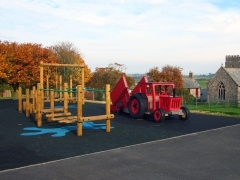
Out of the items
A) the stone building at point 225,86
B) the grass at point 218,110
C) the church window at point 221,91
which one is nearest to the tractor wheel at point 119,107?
the grass at point 218,110

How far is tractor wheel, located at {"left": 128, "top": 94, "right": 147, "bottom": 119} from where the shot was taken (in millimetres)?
13965

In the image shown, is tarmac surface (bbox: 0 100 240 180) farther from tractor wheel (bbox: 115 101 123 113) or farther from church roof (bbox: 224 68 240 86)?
church roof (bbox: 224 68 240 86)

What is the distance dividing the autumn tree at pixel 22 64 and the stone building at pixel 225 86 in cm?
2769

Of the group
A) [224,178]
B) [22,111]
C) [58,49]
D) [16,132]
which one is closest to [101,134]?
[16,132]

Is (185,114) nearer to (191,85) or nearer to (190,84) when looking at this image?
(191,85)

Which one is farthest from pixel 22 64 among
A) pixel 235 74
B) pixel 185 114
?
pixel 235 74

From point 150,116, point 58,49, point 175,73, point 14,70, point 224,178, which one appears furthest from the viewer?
point 175,73

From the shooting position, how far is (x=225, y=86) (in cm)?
4884

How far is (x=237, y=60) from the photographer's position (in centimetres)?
7219

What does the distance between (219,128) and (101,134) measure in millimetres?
4661

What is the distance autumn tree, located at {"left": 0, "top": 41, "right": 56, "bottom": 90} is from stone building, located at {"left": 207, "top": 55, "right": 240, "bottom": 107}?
27692 mm

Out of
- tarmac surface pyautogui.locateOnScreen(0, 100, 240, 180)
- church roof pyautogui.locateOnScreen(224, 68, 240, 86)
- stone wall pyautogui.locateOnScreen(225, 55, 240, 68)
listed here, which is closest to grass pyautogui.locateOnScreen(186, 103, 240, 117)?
tarmac surface pyautogui.locateOnScreen(0, 100, 240, 180)

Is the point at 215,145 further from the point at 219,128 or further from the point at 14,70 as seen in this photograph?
the point at 14,70

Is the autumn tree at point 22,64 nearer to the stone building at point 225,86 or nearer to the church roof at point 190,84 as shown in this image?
the stone building at point 225,86
